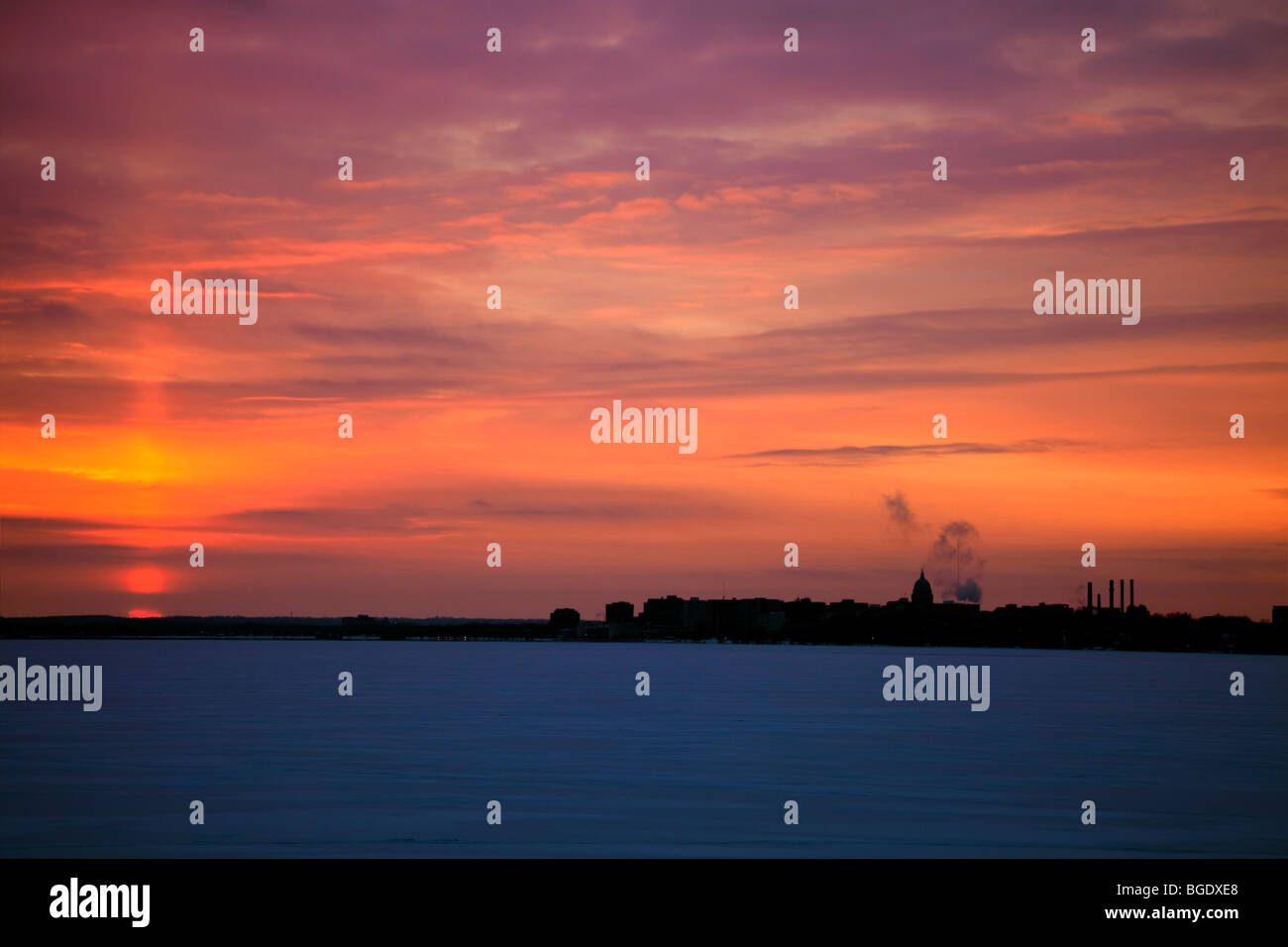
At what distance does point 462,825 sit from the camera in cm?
4031

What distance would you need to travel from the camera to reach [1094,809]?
45.5m

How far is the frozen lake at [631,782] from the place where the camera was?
124ft

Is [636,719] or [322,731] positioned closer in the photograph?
[322,731]

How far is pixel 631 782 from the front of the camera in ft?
172

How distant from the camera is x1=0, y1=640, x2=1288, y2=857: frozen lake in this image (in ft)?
124

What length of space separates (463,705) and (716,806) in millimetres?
67571
